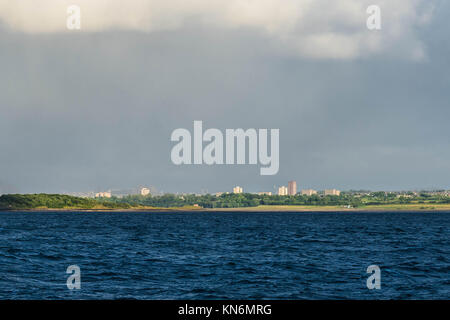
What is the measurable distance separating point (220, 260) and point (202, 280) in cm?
1343

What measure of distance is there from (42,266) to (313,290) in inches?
895

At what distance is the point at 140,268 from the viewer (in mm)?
43656

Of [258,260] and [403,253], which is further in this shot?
[403,253]

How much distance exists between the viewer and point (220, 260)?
51.0 meters
